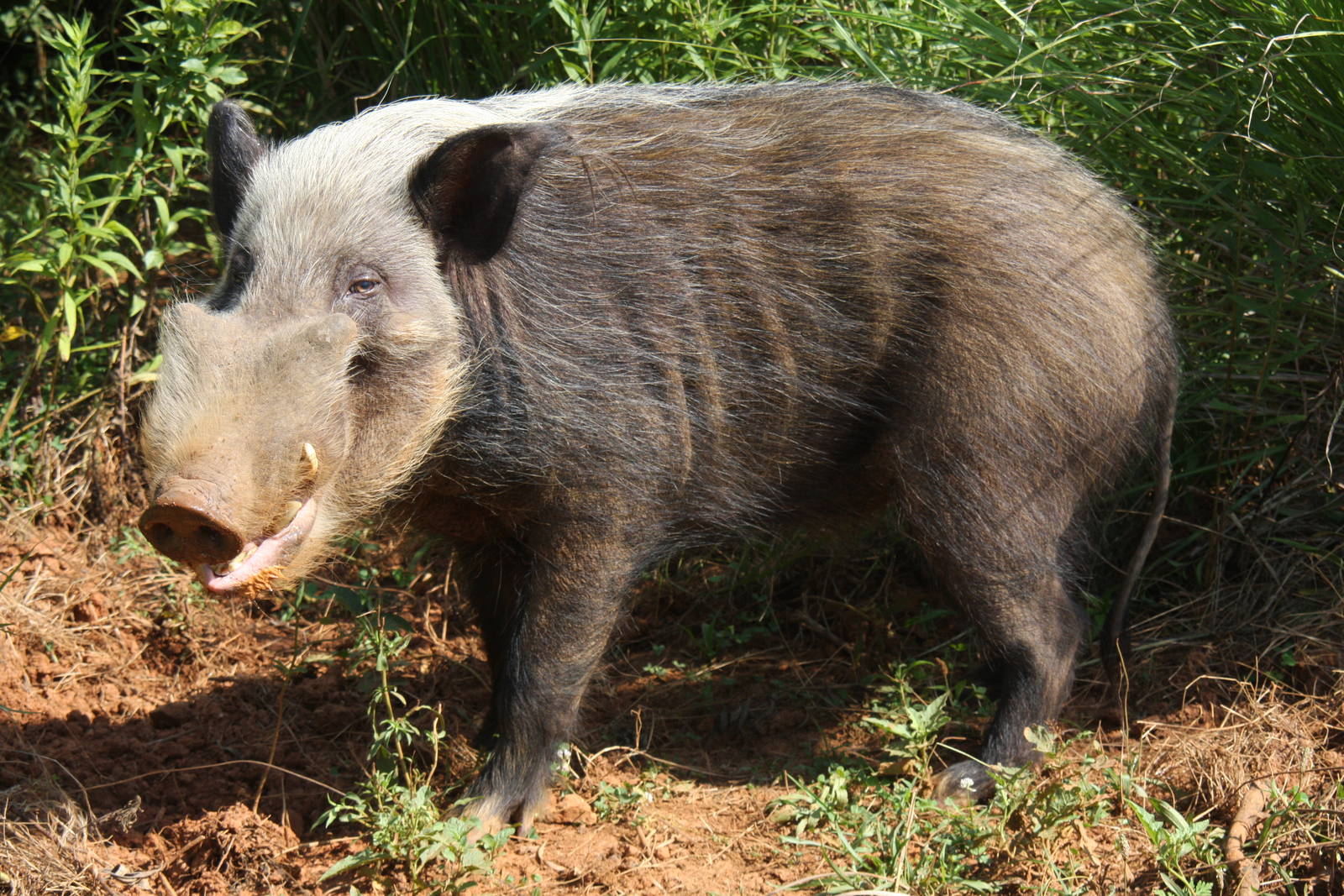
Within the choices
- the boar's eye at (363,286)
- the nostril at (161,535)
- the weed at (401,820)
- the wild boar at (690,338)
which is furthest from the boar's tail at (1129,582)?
the nostril at (161,535)

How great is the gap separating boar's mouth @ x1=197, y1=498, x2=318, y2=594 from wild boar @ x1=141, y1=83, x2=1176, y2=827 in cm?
9

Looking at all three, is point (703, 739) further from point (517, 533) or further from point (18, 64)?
point (18, 64)

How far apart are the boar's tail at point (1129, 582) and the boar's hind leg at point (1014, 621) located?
0.19 m

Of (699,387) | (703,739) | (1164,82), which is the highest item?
(1164,82)

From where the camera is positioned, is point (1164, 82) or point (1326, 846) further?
point (1164, 82)

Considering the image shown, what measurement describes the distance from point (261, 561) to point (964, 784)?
194 cm

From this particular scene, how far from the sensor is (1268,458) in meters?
4.16

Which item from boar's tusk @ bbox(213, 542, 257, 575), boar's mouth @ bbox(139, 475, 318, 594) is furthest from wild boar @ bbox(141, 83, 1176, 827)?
boar's tusk @ bbox(213, 542, 257, 575)

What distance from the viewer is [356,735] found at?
3.96 meters

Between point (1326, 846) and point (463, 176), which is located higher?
point (463, 176)

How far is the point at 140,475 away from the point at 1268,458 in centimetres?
400

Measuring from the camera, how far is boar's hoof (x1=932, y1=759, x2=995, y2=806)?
3484mm

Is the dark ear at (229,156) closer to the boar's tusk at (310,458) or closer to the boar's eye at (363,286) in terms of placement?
the boar's eye at (363,286)

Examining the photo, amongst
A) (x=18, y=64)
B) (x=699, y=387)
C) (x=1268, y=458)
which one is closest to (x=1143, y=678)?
(x=1268, y=458)
